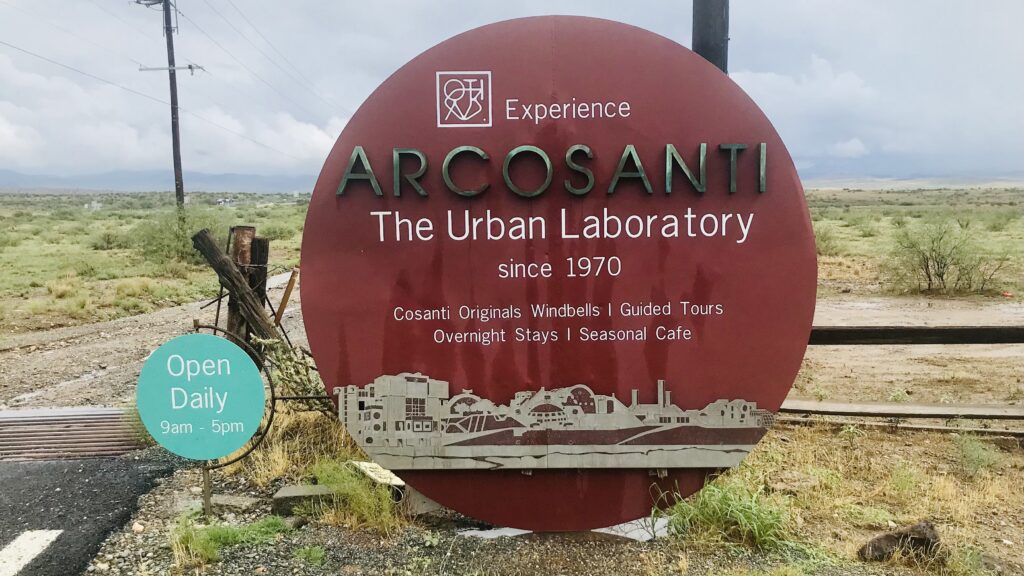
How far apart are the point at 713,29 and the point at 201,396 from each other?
14.1 ft

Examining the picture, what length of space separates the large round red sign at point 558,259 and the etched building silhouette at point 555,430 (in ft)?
0.04

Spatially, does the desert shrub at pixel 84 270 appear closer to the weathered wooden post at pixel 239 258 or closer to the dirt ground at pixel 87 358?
the dirt ground at pixel 87 358

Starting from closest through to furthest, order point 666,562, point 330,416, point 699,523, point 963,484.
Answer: point 666,562 < point 699,523 < point 963,484 < point 330,416

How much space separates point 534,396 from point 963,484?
11.9 feet

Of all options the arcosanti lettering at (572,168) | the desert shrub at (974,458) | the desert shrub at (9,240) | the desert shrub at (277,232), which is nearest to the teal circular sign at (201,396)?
the arcosanti lettering at (572,168)

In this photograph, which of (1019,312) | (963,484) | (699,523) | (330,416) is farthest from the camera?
(1019,312)

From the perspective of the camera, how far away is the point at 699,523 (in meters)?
4.16

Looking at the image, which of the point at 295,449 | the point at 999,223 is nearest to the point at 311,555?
the point at 295,449

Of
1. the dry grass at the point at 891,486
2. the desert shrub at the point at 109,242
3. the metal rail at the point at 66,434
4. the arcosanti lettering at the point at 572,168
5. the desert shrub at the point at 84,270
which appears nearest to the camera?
the arcosanti lettering at the point at 572,168

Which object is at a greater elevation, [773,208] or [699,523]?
[773,208]

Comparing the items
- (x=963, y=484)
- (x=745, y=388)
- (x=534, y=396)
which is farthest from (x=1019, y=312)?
(x=534, y=396)

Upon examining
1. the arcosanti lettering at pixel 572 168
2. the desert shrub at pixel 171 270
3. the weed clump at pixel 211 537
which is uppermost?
the arcosanti lettering at pixel 572 168

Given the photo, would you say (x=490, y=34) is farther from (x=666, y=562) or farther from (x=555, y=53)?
(x=666, y=562)

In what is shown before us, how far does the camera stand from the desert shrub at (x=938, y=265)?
15578 mm
